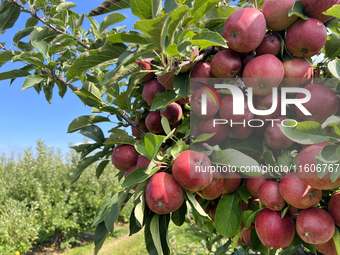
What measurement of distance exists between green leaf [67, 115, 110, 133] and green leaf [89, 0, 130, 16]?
1.70 ft

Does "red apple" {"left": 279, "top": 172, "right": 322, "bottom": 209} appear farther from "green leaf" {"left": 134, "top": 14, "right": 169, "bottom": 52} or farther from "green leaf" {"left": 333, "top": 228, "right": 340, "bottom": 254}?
"green leaf" {"left": 134, "top": 14, "right": 169, "bottom": 52}

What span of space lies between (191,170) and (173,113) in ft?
1.19

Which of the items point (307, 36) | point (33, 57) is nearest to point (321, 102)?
point (307, 36)

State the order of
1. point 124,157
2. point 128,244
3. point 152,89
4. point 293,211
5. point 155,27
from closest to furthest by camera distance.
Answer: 1. point 155,27
2. point 293,211
3. point 152,89
4. point 124,157
5. point 128,244

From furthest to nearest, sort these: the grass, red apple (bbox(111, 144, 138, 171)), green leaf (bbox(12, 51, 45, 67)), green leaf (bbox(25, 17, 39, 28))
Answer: the grass
green leaf (bbox(25, 17, 39, 28))
green leaf (bbox(12, 51, 45, 67))
red apple (bbox(111, 144, 138, 171))

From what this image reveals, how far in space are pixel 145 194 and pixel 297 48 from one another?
695mm

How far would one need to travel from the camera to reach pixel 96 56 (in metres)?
0.84

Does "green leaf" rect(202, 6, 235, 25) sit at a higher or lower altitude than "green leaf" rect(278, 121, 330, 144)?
higher

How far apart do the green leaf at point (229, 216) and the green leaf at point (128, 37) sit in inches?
26.0

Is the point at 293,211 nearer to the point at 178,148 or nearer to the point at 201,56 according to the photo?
the point at 178,148

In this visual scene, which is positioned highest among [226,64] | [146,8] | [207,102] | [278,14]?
[146,8]

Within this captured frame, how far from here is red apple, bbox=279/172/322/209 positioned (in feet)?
2.32

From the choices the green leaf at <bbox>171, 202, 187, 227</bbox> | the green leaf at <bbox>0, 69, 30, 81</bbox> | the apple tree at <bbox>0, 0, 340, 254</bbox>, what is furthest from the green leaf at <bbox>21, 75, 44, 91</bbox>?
the green leaf at <bbox>171, 202, 187, 227</bbox>

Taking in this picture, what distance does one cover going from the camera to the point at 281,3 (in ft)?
2.48
